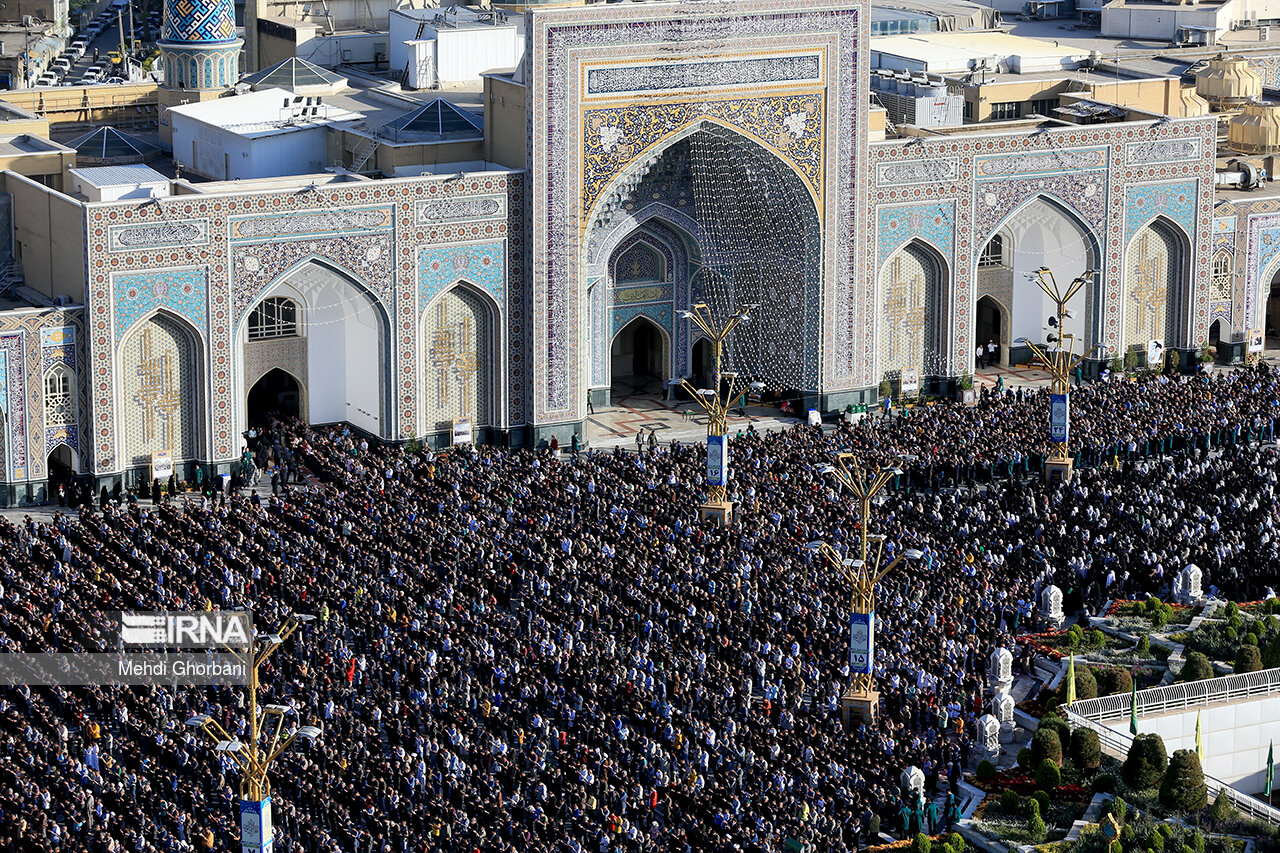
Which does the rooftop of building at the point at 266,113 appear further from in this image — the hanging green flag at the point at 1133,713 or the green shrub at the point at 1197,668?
the hanging green flag at the point at 1133,713

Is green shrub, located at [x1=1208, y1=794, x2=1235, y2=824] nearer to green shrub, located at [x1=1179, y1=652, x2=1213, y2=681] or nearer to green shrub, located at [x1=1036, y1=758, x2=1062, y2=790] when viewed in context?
green shrub, located at [x1=1036, y1=758, x2=1062, y2=790]

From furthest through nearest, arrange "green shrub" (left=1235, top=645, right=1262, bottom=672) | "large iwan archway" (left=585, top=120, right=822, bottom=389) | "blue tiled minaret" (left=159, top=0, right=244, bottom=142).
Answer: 1. "blue tiled minaret" (left=159, top=0, right=244, bottom=142)
2. "large iwan archway" (left=585, top=120, right=822, bottom=389)
3. "green shrub" (left=1235, top=645, right=1262, bottom=672)

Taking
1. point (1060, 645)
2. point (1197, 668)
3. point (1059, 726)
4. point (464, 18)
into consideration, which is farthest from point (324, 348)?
point (1197, 668)

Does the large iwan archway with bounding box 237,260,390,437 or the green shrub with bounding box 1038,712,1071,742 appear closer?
the green shrub with bounding box 1038,712,1071,742

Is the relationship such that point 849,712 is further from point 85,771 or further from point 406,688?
point 85,771

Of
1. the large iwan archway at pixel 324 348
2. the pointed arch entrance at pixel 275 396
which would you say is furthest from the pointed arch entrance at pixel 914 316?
the pointed arch entrance at pixel 275 396

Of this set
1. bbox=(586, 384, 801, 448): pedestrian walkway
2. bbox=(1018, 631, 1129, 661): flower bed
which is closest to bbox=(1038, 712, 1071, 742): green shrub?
bbox=(1018, 631, 1129, 661): flower bed

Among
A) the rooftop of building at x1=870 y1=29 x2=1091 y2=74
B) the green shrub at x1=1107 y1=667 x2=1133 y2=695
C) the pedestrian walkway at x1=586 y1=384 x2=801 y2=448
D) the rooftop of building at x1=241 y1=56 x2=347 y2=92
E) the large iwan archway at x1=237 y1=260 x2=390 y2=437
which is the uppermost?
the rooftop of building at x1=870 y1=29 x2=1091 y2=74
